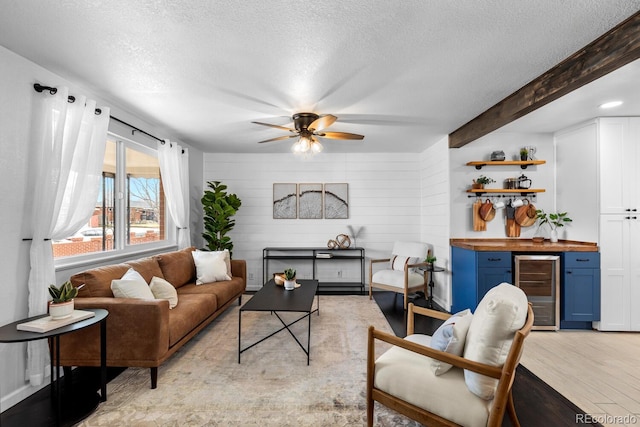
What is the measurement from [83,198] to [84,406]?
5.46ft

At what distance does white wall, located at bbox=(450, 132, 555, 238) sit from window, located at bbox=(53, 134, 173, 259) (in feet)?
14.3

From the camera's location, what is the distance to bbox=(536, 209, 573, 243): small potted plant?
3.99 m

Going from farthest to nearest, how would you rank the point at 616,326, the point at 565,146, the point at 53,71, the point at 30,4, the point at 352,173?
1. the point at 352,173
2. the point at 565,146
3. the point at 616,326
4. the point at 53,71
5. the point at 30,4

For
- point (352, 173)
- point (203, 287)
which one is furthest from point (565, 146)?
point (203, 287)

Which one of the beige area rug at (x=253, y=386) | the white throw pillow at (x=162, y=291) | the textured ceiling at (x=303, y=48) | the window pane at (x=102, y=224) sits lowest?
the beige area rug at (x=253, y=386)

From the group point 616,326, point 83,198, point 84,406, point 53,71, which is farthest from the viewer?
point 616,326

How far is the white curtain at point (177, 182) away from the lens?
13.7 ft

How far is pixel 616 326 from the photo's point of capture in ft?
11.7

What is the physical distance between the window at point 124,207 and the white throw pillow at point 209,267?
72cm

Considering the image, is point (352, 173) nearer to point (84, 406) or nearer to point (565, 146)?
point (565, 146)

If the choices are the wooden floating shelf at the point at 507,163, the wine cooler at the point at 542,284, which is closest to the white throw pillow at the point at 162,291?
the wine cooler at the point at 542,284

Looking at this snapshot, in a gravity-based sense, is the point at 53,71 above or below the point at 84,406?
above

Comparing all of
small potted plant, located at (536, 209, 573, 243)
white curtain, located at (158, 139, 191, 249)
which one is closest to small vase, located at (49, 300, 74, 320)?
white curtain, located at (158, 139, 191, 249)

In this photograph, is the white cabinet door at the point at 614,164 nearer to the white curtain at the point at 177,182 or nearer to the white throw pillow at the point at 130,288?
the white throw pillow at the point at 130,288
